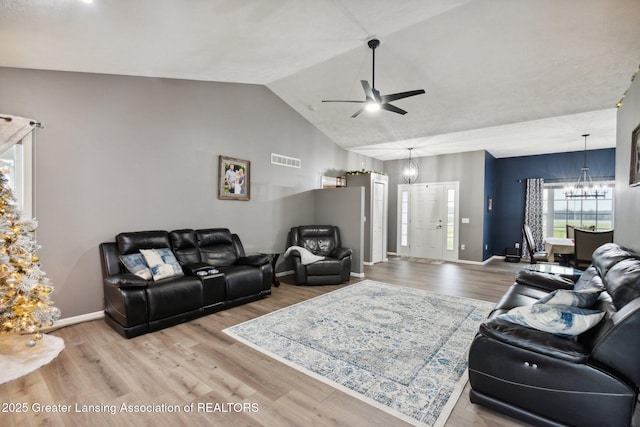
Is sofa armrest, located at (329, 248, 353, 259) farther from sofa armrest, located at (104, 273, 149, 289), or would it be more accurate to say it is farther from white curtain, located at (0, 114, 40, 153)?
white curtain, located at (0, 114, 40, 153)

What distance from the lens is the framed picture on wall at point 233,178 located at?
15.2 feet

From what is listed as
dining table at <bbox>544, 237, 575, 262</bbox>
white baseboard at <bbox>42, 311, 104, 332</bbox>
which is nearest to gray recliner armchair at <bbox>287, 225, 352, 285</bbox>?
white baseboard at <bbox>42, 311, 104, 332</bbox>

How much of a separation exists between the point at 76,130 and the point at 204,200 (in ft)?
5.63

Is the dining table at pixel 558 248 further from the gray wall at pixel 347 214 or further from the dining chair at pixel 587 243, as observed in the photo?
the gray wall at pixel 347 214

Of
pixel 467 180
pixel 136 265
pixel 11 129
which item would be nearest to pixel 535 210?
pixel 467 180

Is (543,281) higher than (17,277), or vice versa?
(17,277)

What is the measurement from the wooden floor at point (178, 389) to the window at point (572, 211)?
300 inches

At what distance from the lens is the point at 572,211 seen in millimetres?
7324

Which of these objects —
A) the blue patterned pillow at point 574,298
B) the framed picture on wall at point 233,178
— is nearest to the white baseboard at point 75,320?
the framed picture on wall at point 233,178

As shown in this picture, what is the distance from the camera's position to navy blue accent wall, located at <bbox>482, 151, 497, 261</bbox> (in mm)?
7366

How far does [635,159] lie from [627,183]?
0.52 m

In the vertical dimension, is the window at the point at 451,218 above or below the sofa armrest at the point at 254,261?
above

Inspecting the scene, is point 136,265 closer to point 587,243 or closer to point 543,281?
point 543,281

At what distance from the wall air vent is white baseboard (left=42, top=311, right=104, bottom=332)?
348cm
